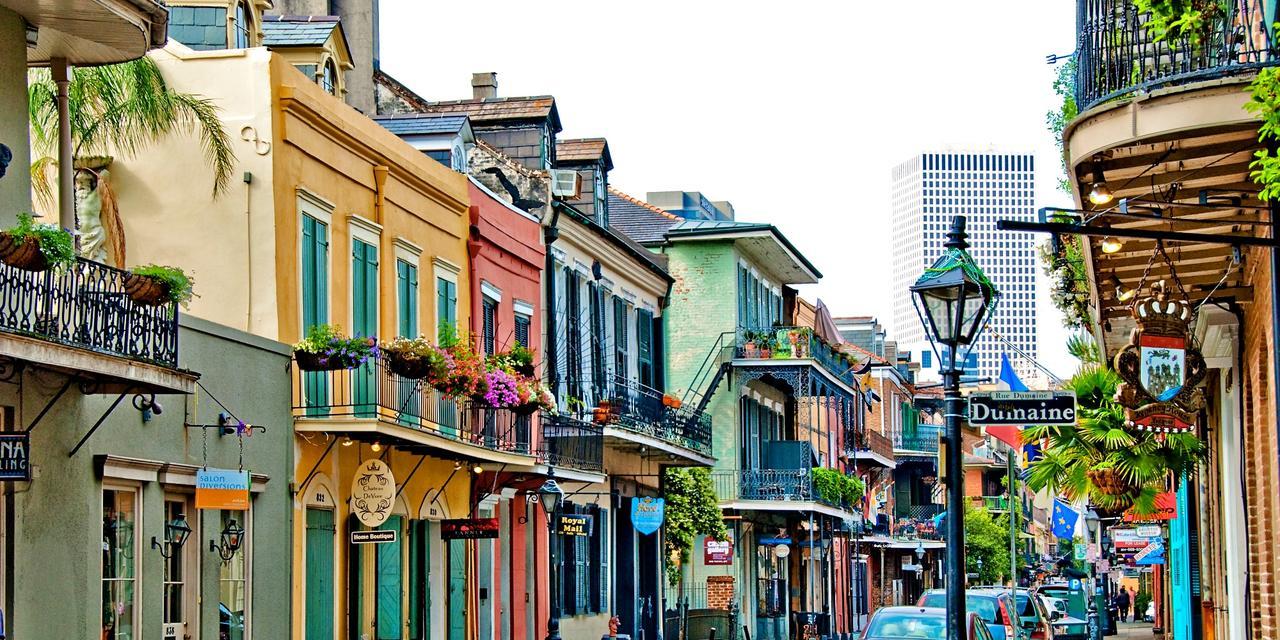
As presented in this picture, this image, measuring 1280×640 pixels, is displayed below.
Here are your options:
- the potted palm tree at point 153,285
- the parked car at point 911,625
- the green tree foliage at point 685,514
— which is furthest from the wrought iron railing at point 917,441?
the potted palm tree at point 153,285

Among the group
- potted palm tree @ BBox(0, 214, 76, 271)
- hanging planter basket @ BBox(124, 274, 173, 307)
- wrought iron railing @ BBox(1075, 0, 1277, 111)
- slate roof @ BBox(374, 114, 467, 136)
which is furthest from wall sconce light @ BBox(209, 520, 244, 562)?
wrought iron railing @ BBox(1075, 0, 1277, 111)

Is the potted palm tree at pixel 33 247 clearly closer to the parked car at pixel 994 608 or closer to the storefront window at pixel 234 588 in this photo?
the storefront window at pixel 234 588

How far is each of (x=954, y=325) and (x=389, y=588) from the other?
1094 centimetres

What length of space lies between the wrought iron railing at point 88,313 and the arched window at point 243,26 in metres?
6.32

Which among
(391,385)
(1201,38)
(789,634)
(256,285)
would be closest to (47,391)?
(256,285)

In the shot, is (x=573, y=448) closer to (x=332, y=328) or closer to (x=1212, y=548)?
(x=332, y=328)

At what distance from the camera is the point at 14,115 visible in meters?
13.4

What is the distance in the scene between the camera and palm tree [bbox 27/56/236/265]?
1650 centimetres

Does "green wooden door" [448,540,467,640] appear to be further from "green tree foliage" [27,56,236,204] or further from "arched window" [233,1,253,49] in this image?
"green tree foliage" [27,56,236,204]

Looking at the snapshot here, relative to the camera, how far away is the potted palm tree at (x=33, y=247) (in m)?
11.8

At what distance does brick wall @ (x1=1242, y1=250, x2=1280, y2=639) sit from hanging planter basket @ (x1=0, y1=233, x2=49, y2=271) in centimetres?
775

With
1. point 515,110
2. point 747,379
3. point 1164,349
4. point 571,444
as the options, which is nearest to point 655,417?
point 571,444

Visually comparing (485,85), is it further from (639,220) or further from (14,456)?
(14,456)

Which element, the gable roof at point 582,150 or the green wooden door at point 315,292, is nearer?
the green wooden door at point 315,292
